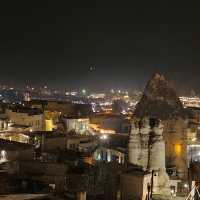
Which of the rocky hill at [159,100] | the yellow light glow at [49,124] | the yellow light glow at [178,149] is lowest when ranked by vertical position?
the yellow light glow at [178,149]

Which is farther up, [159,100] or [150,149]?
[159,100]

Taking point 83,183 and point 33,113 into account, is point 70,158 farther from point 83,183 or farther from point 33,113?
point 33,113

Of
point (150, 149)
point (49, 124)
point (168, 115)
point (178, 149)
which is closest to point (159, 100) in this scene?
point (168, 115)

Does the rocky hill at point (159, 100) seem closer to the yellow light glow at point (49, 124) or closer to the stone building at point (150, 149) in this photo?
the stone building at point (150, 149)

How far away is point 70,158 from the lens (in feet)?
77.7

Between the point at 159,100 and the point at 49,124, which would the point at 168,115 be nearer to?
the point at 159,100

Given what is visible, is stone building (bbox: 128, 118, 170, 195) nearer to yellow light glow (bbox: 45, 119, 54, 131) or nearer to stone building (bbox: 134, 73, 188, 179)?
stone building (bbox: 134, 73, 188, 179)

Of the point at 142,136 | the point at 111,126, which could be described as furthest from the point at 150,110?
the point at 111,126

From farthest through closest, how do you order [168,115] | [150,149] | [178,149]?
[168,115], [178,149], [150,149]

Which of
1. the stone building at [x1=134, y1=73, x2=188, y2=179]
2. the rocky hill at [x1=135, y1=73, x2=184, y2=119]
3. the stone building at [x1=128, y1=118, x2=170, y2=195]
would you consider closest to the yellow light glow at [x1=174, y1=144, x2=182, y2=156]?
the stone building at [x1=134, y1=73, x2=188, y2=179]

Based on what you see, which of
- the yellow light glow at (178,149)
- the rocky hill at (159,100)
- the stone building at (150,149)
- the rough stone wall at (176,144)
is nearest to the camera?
the stone building at (150,149)

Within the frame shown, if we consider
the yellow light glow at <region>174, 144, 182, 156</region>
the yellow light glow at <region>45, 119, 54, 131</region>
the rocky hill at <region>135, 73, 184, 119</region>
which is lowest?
the yellow light glow at <region>174, 144, 182, 156</region>

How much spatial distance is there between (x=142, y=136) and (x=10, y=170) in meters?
6.53

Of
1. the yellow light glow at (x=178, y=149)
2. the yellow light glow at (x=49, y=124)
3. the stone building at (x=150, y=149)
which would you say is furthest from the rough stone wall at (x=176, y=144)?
the yellow light glow at (x=49, y=124)
